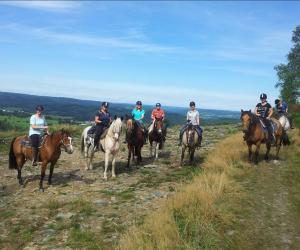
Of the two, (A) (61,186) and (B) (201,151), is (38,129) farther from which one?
(B) (201,151)

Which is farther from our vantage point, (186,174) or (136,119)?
(136,119)

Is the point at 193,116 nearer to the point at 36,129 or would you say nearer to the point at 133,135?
the point at 133,135

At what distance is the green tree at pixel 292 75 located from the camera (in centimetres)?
6188

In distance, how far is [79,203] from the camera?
Answer: 11352 millimetres

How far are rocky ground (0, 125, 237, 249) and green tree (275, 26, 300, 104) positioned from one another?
4948 cm

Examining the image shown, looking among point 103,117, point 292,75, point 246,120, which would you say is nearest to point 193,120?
point 246,120

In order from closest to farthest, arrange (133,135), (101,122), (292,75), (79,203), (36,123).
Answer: (79,203), (36,123), (101,122), (133,135), (292,75)

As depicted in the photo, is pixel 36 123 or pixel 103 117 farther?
pixel 103 117

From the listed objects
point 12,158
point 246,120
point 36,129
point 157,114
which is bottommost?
point 12,158

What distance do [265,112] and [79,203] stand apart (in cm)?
1152

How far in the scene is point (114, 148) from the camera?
1572 cm

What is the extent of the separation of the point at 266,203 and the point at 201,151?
11729mm

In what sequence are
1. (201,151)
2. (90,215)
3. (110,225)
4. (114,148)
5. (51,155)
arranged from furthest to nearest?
(201,151), (114,148), (51,155), (90,215), (110,225)

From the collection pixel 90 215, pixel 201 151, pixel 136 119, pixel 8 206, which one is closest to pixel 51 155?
pixel 8 206
